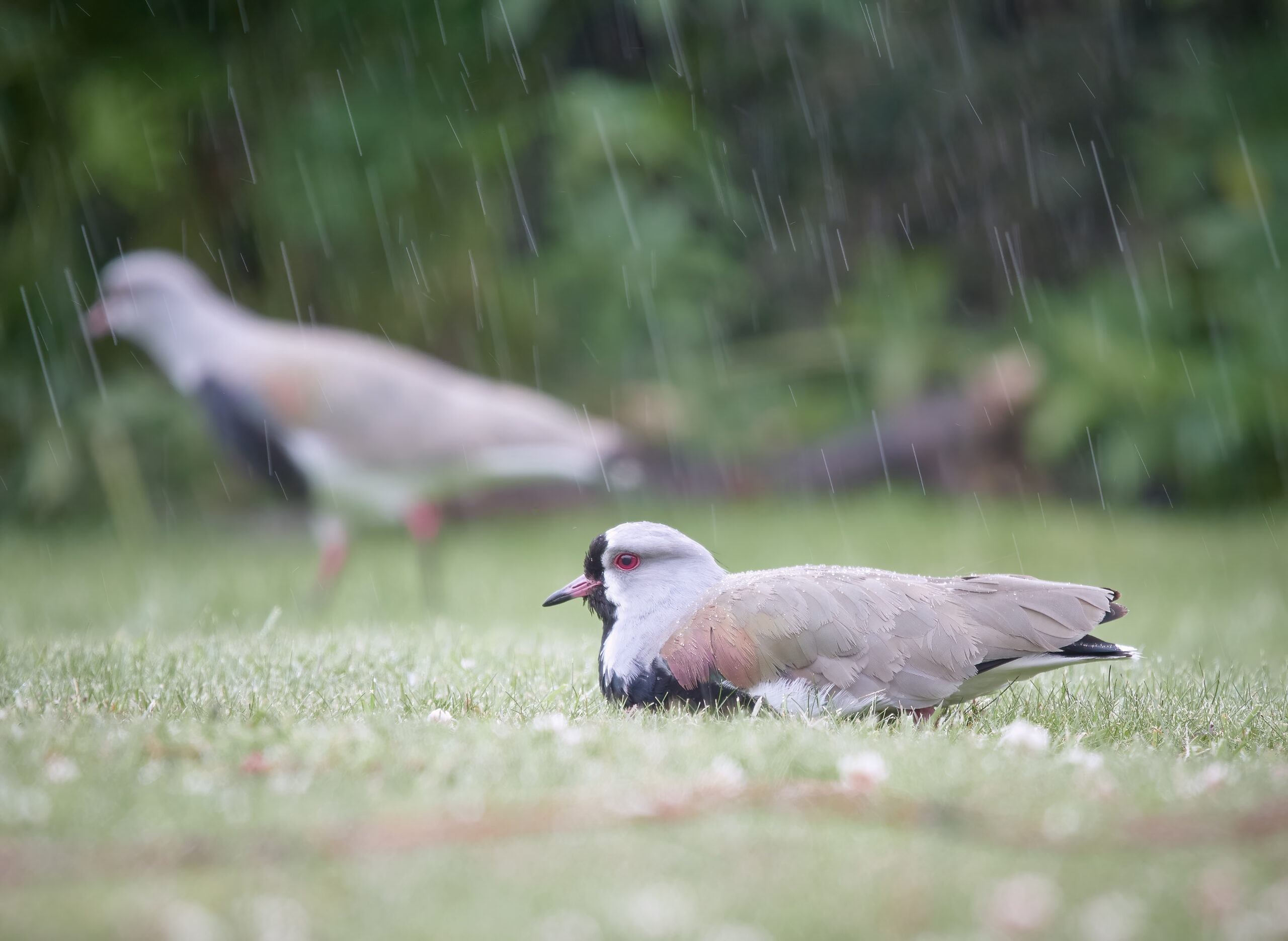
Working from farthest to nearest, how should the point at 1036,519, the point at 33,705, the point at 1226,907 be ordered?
the point at 1036,519
the point at 33,705
the point at 1226,907

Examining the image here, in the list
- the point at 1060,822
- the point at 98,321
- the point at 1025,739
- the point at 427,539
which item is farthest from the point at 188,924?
the point at 98,321

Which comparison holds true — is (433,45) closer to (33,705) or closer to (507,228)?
(507,228)

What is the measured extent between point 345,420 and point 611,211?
428cm

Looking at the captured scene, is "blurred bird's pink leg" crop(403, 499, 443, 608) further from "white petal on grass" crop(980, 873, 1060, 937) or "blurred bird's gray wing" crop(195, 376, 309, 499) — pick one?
"white petal on grass" crop(980, 873, 1060, 937)

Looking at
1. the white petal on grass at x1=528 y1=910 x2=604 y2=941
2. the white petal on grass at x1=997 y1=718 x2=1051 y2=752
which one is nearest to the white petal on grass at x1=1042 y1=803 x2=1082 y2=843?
the white petal on grass at x1=997 y1=718 x2=1051 y2=752

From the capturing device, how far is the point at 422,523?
7.14m

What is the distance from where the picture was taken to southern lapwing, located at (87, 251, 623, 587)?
6723 mm

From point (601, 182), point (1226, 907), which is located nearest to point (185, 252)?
point (601, 182)

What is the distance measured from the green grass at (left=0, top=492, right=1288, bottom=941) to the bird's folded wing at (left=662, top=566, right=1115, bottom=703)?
15 centimetres

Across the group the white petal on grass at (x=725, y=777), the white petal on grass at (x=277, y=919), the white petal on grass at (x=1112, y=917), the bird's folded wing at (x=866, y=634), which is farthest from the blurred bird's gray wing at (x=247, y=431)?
the white petal on grass at (x=1112, y=917)

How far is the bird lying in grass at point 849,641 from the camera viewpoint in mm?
3273

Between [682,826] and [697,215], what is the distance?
29.9 feet

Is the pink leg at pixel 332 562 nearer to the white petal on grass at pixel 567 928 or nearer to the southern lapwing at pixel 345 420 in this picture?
the southern lapwing at pixel 345 420

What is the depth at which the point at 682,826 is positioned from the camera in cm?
221
